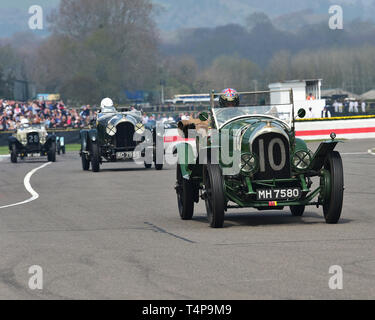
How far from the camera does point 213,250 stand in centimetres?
850

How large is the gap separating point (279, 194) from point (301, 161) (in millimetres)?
596

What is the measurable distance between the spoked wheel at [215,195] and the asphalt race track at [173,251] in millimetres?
151

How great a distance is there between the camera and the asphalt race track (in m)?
6.47

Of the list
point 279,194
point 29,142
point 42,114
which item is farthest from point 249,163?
point 42,114

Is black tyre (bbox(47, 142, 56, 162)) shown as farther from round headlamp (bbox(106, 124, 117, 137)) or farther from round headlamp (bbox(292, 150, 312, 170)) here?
round headlamp (bbox(292, 150, 312, 170))

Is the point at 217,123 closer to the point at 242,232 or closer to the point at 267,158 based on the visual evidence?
the point at 267,158

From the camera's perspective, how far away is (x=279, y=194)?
10.4 meters

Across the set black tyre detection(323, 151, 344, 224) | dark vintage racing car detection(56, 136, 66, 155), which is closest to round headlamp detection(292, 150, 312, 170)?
black tyre detection(323, 151, 344, 224)

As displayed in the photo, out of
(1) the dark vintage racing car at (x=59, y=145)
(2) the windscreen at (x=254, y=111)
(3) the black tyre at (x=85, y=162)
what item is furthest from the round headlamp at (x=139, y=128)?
(1) the dark vintage racing car at (x=59, y=145)

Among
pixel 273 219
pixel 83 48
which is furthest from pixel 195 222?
pixel 83 48

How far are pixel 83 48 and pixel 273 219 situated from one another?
229 ft

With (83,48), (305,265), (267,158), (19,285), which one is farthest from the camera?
(83,48)

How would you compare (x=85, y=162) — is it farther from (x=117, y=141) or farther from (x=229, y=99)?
(x=229, y=99)

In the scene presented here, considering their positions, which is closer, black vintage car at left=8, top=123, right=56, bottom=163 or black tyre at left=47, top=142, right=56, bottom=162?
black tyre at left=47, top=142, right=56, bottom=162
